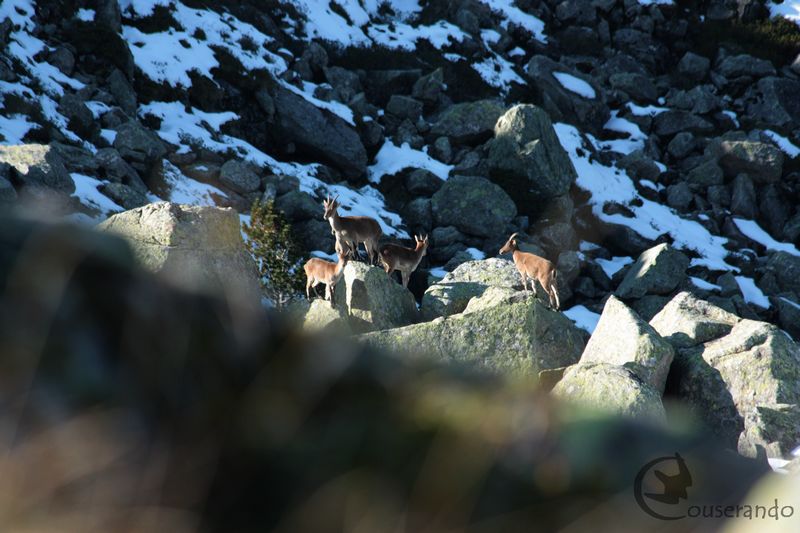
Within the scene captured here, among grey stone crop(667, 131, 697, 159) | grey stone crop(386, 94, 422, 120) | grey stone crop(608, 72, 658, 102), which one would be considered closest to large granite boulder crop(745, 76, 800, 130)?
grey stone crop(608, 72, 658, 102)

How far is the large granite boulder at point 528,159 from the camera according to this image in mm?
39219

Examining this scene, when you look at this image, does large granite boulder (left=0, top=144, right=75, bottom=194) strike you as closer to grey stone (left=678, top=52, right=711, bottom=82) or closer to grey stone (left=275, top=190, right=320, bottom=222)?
grey stone (left=275, top=190, right=320, bottom=222)

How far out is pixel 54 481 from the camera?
2.83 feet

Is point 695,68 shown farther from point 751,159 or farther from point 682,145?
point 751,159

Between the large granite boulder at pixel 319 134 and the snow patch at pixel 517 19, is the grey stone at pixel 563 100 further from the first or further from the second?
the large granite boulder at pixel 319 134

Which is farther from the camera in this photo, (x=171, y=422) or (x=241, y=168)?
(x=241, y=168)

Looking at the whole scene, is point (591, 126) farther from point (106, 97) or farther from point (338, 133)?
point (106, 97)

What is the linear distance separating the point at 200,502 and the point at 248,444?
91 mm

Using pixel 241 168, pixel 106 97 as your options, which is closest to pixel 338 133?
pixel 241 168

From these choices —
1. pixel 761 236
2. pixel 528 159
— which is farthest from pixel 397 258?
pixel 761 236

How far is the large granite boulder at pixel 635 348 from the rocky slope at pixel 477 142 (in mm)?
47

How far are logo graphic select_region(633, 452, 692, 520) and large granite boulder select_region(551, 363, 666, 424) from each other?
7777 millimetres

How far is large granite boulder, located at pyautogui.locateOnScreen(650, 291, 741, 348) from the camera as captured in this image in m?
12.8

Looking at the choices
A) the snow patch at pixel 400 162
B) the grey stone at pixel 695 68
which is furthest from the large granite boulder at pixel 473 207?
the grey stone at pixel 695 68
